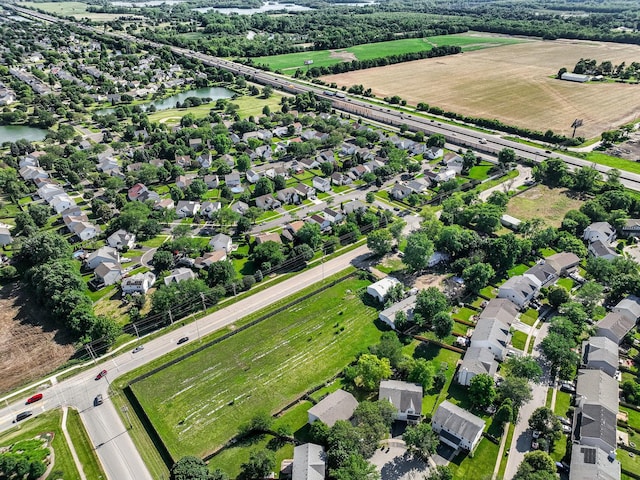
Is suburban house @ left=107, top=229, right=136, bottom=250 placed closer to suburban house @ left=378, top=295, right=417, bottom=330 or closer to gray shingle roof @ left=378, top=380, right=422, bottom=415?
suburban house @ left=378, top=295, right=417, bottom=330

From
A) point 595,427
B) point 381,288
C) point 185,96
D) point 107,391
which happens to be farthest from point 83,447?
point 185,96

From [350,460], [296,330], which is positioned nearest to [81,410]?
[296,330]

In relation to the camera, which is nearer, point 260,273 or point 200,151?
point 260,273

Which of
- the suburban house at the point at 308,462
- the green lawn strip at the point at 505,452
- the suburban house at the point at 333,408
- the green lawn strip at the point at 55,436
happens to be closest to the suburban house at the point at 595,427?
the green lawn strip at the point at 505,452

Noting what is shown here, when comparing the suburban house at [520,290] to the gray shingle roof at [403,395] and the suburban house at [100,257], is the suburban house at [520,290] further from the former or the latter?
the suburban house at [100,257]

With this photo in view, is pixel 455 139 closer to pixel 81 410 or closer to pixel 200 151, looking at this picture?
pixel 200 151

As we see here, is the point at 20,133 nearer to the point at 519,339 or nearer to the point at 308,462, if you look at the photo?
the point at 308,462

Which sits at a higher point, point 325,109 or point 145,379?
point 325,109

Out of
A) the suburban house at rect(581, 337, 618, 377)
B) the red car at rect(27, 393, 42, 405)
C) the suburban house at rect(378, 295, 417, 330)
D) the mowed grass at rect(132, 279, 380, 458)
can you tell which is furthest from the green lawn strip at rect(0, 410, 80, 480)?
the suburban house at rect(581, 337, 618, 377)
